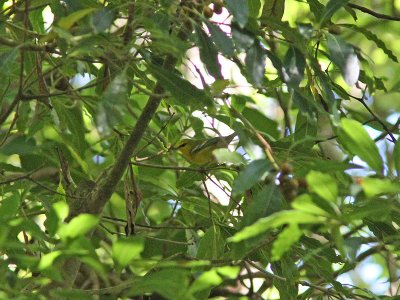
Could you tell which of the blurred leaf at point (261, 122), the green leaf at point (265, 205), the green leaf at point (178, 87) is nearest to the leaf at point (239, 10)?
the green leaf at point (178, 87)

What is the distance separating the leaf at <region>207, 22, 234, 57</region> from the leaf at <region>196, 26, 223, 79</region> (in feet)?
0.14

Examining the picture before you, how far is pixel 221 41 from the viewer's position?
4.58ft

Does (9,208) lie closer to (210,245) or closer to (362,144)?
(210,245)

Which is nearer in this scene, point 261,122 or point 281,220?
point 281,220

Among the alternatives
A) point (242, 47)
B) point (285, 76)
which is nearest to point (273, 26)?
point (285, 76)

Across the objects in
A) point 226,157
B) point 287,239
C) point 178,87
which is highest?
point 178,87

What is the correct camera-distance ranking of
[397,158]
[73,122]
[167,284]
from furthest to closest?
[73,122], [397,158], [167,284]

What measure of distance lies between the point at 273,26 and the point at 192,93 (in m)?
0.26

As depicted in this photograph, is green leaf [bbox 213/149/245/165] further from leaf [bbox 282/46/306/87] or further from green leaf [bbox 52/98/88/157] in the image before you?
green leaf [bbox 52/98/88/157]

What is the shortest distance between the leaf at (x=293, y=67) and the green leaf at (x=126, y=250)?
1.42 feet

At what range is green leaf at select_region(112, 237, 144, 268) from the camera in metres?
1.23

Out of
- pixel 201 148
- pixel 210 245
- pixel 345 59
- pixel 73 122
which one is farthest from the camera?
pixel 201 148

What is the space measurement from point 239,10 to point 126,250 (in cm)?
45

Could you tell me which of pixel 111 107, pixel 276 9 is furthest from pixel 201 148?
pixel 111 107
